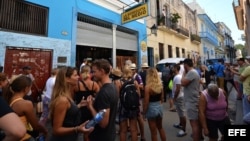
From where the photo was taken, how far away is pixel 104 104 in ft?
→ 7.84

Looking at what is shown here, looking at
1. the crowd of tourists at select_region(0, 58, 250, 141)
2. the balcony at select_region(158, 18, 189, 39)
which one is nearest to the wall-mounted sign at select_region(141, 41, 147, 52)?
the balcony at select_region(158, 18, 189, 39)

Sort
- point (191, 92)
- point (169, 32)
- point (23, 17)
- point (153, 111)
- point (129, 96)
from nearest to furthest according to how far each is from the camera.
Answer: point (129, 96)
point (153, 111)
point (191, 92)
point (23, 17)
point (169, 32)

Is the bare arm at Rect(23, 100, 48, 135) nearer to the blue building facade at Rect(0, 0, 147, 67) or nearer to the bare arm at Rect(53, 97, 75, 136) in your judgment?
the bare arm at Rect(53, 97, 75, 136)

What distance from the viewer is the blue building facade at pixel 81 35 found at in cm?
750

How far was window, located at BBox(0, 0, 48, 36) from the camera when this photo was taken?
22.3 ft

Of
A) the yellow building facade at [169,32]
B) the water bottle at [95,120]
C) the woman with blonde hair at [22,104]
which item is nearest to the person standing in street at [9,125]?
the water bottle at [95,120]

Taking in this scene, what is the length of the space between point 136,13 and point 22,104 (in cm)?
920

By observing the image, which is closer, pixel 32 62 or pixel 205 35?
pixel 32 62

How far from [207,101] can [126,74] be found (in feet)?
5.67

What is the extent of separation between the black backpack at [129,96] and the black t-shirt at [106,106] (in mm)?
1309

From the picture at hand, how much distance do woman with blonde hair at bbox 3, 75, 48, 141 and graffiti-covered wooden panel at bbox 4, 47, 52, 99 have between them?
4681 mm

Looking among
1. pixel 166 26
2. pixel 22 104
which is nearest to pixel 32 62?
pixel 22 104

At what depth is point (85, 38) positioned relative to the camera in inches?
397

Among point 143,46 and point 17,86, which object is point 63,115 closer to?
point 17,86
